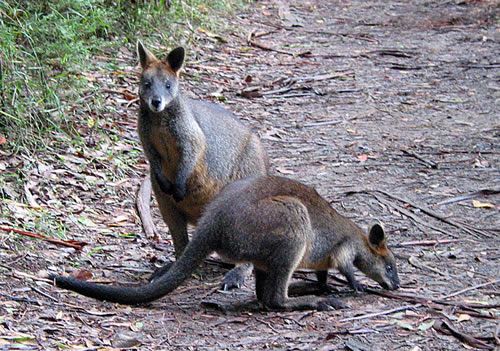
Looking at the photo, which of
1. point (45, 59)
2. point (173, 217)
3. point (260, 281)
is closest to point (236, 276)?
point (260, 281)

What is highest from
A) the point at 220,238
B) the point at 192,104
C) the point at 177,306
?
the point at 192,104

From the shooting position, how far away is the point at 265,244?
5480 millimetres

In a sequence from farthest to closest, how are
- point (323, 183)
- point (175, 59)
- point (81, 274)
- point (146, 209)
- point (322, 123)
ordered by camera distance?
1. point (322, 123)
2. point (323, 183)
3. point (146, 209)
4. point (175, 59)
5. point (81, 274)

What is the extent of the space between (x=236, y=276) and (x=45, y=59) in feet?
11.1

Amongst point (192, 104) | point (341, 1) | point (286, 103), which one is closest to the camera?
point (192, 104)

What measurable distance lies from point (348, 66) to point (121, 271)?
21.5ft

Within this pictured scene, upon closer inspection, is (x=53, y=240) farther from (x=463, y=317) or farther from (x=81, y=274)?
(x=463, y=317)

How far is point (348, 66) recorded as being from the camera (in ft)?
39.9

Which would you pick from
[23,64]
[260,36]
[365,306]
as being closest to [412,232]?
[365,306]

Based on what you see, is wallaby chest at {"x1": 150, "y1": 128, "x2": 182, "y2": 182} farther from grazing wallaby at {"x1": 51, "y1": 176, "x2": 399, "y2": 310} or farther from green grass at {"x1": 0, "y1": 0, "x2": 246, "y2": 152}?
green grass at {"x1": 0, "y1": 0, "x2": 246, "y2": 152}

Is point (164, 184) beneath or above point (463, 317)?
above

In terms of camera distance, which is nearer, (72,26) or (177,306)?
(177,306)

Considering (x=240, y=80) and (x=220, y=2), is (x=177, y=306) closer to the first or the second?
(x=240, y=80)

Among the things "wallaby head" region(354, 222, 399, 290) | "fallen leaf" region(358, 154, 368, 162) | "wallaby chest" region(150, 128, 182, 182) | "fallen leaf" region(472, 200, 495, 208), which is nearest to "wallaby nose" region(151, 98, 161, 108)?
"wallaby chest" region(150, 128, 182, 182)
